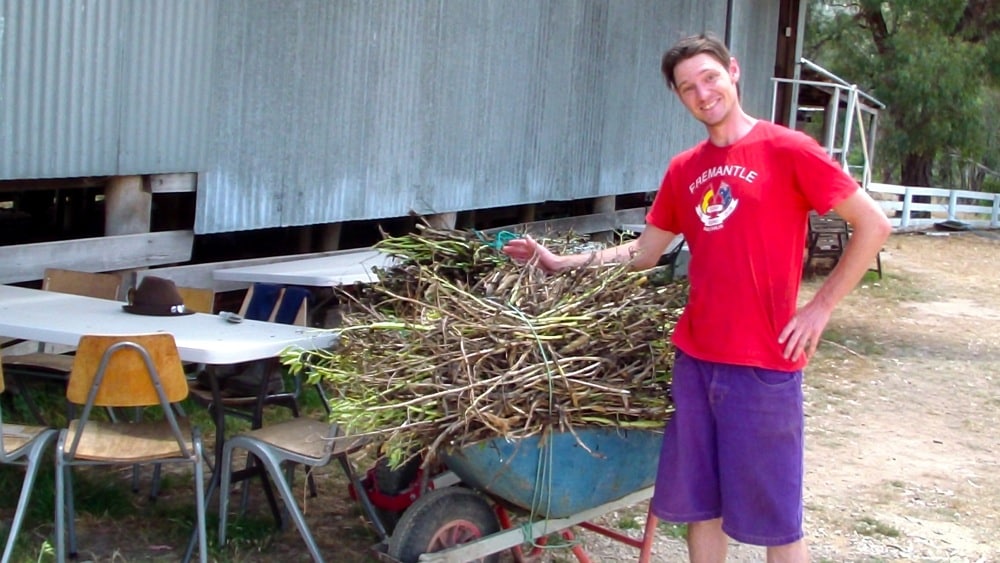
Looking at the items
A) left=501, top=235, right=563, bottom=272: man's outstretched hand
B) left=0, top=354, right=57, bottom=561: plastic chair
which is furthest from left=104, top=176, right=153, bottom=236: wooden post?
left=501, top=235, right=563, bottom=272: man's outstretched hand

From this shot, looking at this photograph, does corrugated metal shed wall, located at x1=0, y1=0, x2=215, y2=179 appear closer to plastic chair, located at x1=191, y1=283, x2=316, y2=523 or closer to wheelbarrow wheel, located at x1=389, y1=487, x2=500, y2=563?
plastic chair, located at x1=191, y1=283, x2=316, y2=523

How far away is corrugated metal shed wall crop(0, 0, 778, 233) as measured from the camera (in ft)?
18.7

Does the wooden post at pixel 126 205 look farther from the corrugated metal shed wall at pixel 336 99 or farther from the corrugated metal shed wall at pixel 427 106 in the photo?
the corrugated metal shed wall at pixel 427 106

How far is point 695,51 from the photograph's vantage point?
364 centimetres

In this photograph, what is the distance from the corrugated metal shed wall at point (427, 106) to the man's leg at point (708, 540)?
3782 mm

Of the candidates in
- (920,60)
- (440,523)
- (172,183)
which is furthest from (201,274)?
(920,60)

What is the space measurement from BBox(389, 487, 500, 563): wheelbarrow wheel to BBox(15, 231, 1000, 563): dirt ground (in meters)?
0.98

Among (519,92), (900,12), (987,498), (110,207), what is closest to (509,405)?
(110,207)

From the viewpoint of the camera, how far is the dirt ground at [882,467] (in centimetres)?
518

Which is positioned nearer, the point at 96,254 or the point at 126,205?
the point at 96,254

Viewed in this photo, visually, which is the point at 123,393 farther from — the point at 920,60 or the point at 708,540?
the point at 920,60

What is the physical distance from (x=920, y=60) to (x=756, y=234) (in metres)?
26.0

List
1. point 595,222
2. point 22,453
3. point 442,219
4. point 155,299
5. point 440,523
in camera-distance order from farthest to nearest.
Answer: point 595,222 → point 442,219 → point 155,299 → point 22,453 → point 440,523

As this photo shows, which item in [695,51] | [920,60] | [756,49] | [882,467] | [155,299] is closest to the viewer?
[695,51]
